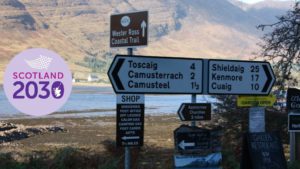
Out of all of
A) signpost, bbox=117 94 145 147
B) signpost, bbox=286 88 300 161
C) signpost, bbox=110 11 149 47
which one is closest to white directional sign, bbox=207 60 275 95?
signpost, bbox=117 94 145 147

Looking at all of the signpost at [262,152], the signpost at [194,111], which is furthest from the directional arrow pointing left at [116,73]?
the signpost at [262,152]

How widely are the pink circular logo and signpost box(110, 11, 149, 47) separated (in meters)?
1.47

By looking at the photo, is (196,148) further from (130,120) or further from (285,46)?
(285,46)

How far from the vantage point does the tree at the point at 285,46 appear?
15.9 metres

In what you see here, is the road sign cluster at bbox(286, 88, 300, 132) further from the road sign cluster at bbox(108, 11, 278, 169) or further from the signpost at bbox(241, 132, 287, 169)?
the road sign cluster at bbox(108, 11, 278, 169)

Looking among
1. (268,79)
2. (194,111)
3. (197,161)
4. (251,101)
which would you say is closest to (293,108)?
(268,79)

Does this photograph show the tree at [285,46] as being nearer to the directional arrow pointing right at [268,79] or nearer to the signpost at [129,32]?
the directional arrow pointing right at [268,79]

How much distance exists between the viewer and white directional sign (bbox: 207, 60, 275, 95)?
798cm

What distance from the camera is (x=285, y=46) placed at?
1641cm

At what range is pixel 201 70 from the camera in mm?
7863

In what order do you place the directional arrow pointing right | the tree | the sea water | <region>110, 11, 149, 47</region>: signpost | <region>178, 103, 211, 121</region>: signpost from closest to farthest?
<region>110, 11, 149, 47</region>: signpost → <region>178, 103, 211, 121</region>: signpost → the directional arrow pointing right → the tree → the sea water

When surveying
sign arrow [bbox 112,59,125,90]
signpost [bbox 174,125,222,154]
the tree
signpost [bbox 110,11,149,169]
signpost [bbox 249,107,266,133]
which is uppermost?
the tree

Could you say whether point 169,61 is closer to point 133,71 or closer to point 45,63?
point 133,71

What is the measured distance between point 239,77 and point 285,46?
28.4 ft
